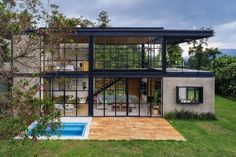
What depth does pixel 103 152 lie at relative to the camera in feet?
44.2

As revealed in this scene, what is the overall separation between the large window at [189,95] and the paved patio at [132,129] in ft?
7.36

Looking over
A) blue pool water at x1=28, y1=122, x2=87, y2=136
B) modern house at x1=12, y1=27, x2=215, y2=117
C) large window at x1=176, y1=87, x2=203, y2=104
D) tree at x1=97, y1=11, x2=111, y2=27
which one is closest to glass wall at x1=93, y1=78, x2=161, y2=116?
modern house at x1=12, y1=27, x2=215, y2=117

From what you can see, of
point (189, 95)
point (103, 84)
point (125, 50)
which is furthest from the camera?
point (125, 50)

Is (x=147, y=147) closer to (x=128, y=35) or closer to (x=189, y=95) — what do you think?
(x=189, y=95)

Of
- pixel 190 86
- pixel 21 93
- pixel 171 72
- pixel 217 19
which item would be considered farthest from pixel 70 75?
pixel 21 93

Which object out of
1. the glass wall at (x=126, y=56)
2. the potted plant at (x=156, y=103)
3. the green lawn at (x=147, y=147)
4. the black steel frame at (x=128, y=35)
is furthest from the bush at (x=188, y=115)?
the glass wall at (x=126, y=56)

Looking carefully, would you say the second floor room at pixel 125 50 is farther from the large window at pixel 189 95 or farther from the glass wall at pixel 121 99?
the large window at pixel 189 95

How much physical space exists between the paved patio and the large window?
7.36 ft

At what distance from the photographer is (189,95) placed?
2309 centimetres

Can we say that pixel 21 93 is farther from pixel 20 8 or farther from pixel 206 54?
pixel 206 54

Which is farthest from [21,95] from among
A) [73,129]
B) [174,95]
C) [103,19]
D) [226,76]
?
[103,19]

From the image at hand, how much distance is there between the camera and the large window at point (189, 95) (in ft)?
72.9

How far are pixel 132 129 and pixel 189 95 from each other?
22.8 ft

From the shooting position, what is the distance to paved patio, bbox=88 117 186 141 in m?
16.3
